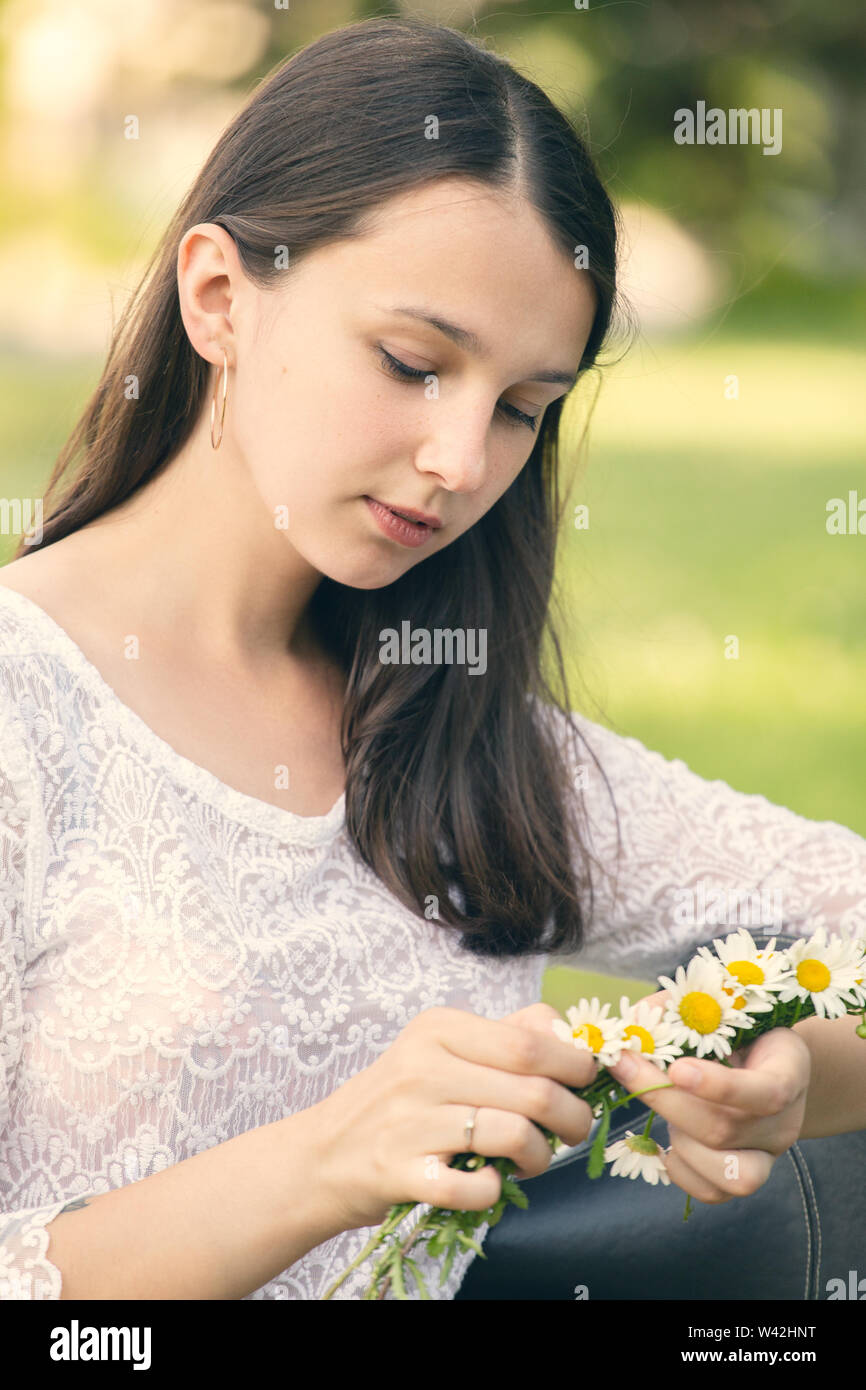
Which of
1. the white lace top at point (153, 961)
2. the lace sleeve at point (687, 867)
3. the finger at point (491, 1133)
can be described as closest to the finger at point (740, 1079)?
the finger at point (491, 1133)

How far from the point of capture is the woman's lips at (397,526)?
60.8 inches

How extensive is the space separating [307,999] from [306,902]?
13cm

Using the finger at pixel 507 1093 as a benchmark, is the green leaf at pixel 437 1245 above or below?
below

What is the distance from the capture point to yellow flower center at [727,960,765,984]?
49.3 inches

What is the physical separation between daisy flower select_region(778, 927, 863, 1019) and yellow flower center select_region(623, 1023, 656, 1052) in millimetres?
133

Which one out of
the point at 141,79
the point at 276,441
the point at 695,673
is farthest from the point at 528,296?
the point at 141,79

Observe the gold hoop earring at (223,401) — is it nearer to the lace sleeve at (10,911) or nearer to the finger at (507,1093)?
the lace sleeve at (10,911)

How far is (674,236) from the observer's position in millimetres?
5734

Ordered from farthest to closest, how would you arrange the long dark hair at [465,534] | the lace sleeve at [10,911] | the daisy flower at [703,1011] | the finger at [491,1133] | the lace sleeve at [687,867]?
the lace sleeve at [687,867] < the long dark hair at [465,534] < the lace sleeve at [10,911] < the daisy flower at [703,1011] < the finger at [491,1133]

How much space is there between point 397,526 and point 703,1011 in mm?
620

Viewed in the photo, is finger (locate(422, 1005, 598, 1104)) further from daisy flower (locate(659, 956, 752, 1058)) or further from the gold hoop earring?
the gold hoop earring

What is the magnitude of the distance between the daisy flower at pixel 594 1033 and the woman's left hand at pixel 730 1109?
14 mm

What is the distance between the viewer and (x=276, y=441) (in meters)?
1.54

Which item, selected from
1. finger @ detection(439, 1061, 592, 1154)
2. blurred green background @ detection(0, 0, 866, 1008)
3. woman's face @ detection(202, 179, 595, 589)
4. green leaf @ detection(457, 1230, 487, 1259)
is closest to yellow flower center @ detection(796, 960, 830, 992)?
finger @ detection(439, 1061, 592, 1154)
